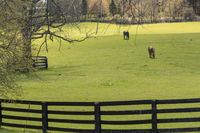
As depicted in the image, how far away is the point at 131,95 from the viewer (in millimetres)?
25078

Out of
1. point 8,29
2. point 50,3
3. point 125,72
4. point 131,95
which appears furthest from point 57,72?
point 50,3

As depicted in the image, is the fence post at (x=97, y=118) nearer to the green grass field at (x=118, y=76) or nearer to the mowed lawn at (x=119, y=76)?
the mowed lawn at (x=119, y=76)

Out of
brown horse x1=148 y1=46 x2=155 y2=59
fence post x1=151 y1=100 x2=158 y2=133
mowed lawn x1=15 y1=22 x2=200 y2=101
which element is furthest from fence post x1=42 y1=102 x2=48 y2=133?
brown horse x1=148 y1=46 x2=155 y2=59

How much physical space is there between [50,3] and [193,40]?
6078 centimetres

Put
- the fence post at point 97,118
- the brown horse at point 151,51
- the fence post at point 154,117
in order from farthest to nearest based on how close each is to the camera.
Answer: the brown horse at point 151,51, the fence post at point 97,118, the fence post at point 154,117

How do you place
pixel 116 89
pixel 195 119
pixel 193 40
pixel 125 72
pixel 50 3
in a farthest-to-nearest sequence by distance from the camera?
pixel 193 40
pixel 125 72
pixel 116 89
pixel 195 119
pixel 50 3

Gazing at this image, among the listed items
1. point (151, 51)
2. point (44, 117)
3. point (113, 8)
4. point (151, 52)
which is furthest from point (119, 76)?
point (113, 8)

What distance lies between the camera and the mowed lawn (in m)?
25.7

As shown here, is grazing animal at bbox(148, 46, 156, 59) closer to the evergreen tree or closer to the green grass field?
the green grass field

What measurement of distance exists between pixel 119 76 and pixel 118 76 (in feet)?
0.27

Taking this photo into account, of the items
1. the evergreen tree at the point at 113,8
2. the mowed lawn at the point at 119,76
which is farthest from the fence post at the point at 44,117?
the evergreen tree at the point at 113,8

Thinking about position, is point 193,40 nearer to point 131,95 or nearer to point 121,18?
point 131,95

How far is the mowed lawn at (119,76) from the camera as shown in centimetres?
2570

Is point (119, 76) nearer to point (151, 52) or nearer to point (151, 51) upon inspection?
point (151, 51)
